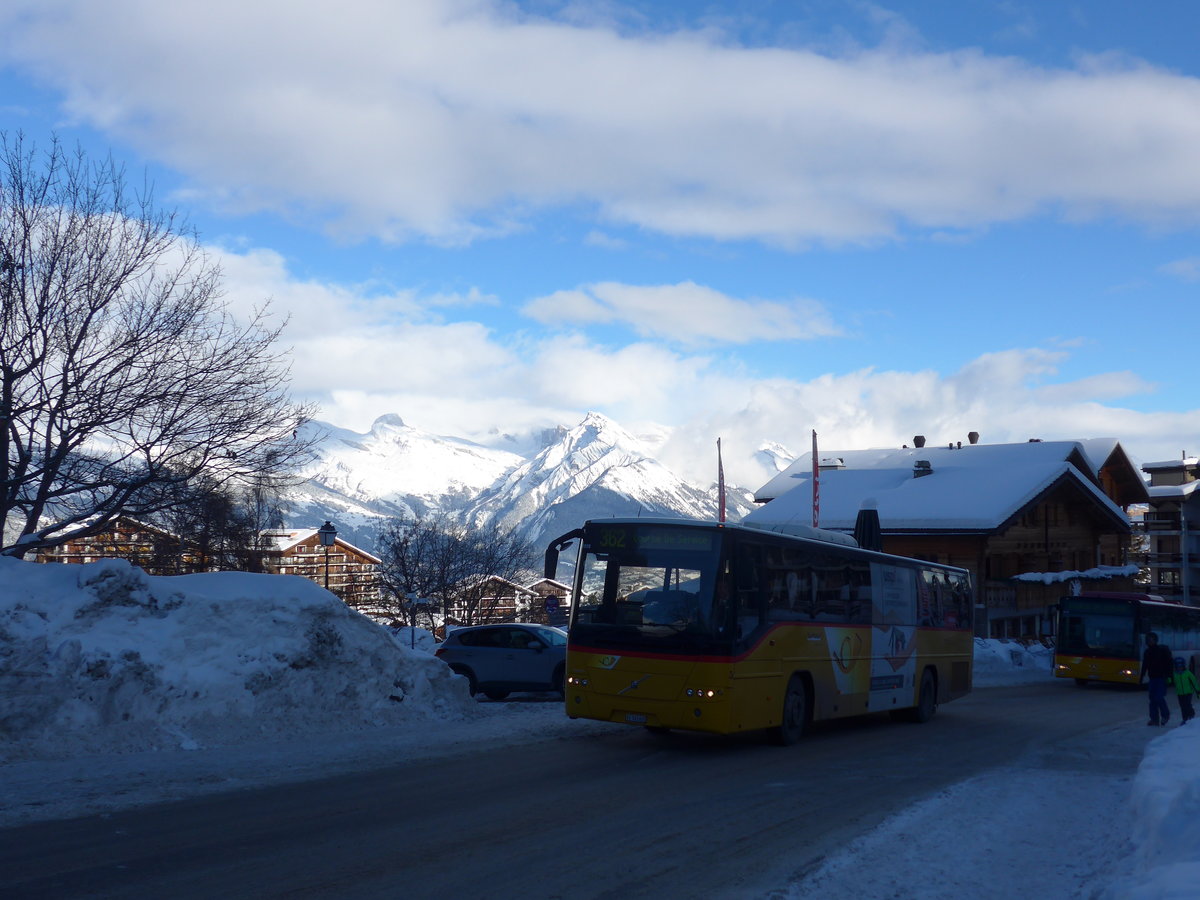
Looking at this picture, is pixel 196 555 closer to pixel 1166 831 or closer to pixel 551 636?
pixel 551 636

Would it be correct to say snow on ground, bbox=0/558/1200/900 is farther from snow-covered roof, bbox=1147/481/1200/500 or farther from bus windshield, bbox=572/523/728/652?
snow-covered roof, bbox=1147/481/1200/500

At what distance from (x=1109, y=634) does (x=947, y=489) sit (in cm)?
1731

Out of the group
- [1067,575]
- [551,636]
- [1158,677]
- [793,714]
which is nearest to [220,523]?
[551,636]

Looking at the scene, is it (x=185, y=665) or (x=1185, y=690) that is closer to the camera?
(x=185, y=665)

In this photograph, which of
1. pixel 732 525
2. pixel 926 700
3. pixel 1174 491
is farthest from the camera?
pixel 1174 491

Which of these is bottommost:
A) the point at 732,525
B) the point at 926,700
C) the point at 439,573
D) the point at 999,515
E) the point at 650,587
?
the point at 926,700

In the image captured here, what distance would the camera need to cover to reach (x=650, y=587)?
13.9m

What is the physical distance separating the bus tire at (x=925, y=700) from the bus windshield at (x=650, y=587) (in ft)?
26.2

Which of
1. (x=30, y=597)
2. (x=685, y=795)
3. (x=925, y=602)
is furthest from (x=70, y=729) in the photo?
(x=925, y=602)

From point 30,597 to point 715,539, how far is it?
896cm

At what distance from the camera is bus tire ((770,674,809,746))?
48.5 feet

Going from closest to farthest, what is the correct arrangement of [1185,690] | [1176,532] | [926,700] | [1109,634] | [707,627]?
[707,627] → [1185,690] → [926,700] → [1109,634] → [1176,532]

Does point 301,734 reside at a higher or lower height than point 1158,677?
lower

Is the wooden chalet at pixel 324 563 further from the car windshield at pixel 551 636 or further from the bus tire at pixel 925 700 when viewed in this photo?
the bus tire at pixel 925 700
